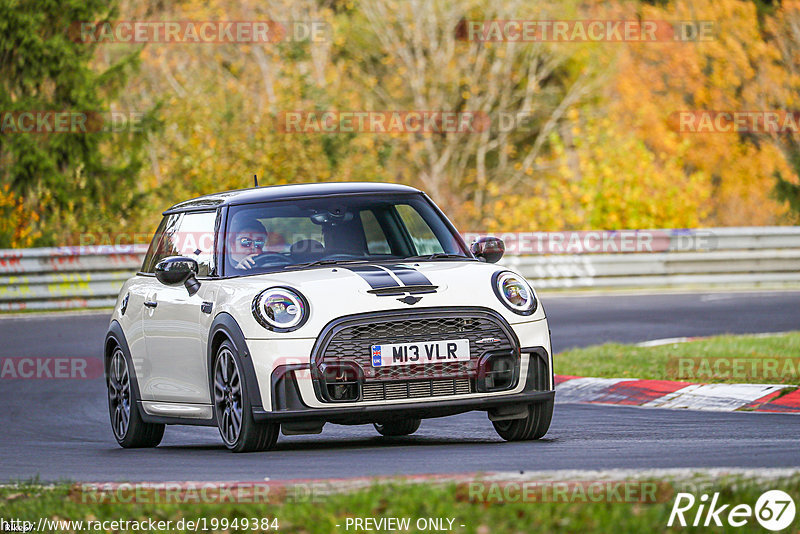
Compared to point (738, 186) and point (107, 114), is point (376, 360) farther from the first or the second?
point (738, 186)

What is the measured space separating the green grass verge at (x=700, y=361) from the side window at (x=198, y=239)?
4.55 m

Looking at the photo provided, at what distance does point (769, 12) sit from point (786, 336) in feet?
118

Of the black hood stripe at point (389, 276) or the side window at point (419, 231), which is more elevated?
the side window at point (419, 231)

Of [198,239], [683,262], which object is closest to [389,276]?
[198,239]

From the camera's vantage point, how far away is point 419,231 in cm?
981

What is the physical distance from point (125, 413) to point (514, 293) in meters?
3.27

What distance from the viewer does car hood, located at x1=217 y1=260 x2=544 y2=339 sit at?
825 cm

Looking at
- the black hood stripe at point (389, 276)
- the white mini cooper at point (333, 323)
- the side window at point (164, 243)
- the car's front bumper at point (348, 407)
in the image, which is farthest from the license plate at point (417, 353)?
the side window at point (164, 243)

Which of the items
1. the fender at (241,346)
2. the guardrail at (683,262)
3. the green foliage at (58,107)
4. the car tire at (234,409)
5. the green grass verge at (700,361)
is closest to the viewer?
the fender at (241,346)

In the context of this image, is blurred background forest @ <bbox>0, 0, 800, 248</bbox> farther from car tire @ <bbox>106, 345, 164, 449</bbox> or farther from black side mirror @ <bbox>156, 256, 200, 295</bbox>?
black side mirror @ <bbox>156, 256, 200, 295</bbox>

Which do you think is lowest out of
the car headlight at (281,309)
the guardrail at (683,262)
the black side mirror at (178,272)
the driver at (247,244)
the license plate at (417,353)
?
the guardrail at (683,262)

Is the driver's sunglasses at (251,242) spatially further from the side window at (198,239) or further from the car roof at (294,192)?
the car roof at (294,192)

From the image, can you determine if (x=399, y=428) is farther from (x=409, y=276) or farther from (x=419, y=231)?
(x=409, y=276)

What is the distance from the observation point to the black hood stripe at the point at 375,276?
839 cm
